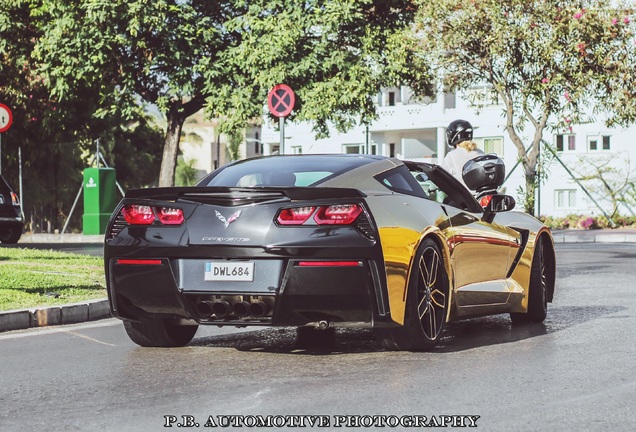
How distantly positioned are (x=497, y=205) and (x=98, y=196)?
2212 cm

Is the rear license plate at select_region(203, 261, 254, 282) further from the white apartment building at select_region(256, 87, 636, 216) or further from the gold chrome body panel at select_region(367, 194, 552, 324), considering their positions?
the white apartment building at select_region(256, 87, 636, 216)

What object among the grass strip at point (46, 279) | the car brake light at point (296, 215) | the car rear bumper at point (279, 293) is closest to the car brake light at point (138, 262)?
the car rear bumper at point (279, 293)

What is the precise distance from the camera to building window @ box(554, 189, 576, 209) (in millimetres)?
48250

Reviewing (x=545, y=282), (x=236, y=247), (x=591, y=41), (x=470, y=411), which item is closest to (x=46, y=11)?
(x=591, y=41)

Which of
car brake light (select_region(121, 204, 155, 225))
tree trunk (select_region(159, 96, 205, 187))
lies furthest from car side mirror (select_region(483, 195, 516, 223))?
tree trunk (select_region(159, 96, 205, 187))

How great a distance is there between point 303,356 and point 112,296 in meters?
1.31

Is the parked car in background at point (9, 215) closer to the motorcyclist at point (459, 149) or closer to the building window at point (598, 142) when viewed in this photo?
the motorcyclist at point (459, 149)

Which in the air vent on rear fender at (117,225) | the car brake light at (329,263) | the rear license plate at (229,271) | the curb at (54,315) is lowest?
the curb at (54,315)

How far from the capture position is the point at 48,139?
35.7m

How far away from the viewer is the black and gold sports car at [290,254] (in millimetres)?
7242

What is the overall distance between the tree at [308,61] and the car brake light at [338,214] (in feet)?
70.8

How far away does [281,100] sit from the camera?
755 inches

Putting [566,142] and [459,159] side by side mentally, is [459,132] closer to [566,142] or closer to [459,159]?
[459,159]

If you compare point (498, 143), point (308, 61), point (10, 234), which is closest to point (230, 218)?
point (10, 234)
